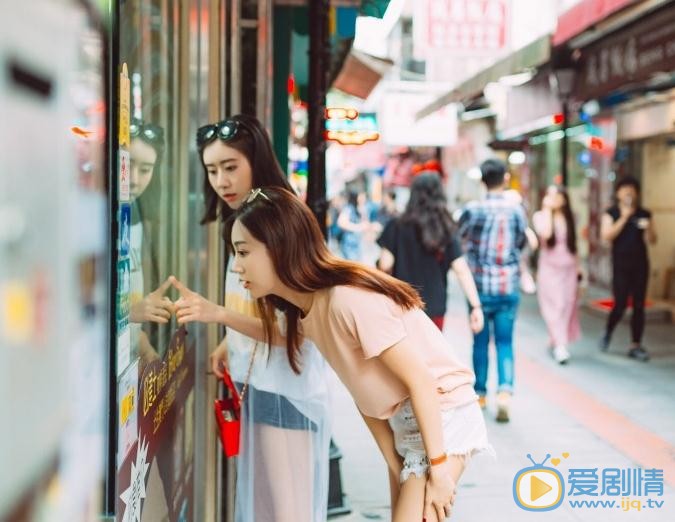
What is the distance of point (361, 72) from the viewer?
8234 millimetres

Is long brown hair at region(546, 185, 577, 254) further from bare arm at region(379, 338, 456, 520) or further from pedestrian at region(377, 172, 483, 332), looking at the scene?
bare arm at region(379, 338, 456, 520)

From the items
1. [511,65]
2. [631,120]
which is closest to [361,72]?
[511,65]

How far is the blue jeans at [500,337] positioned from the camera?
6.12 metres

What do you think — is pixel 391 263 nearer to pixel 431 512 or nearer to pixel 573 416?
pixel 573 416

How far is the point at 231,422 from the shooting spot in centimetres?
293

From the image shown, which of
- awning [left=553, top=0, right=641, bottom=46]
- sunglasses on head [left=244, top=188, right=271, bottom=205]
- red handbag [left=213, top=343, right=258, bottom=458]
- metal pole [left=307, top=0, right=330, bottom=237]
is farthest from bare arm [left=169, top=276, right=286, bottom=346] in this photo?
awning [left=553, top=0, right=641, bottom=46]

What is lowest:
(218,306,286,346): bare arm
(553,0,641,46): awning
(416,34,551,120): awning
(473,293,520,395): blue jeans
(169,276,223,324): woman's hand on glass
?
(473,293,520,395): blue jeans

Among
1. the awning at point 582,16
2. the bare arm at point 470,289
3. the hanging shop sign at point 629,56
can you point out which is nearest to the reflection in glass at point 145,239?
the bare arm at point 470,289

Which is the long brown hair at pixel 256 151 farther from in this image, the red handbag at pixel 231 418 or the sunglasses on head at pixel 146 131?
the red handbag at pixel 231 418

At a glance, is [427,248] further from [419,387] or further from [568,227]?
[419,387]

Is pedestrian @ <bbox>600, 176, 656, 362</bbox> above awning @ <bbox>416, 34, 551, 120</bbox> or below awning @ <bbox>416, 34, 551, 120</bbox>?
below

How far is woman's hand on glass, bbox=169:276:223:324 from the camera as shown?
2645mm

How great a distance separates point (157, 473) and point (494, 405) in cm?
456

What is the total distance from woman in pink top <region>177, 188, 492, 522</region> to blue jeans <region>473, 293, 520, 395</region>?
3.58 m
